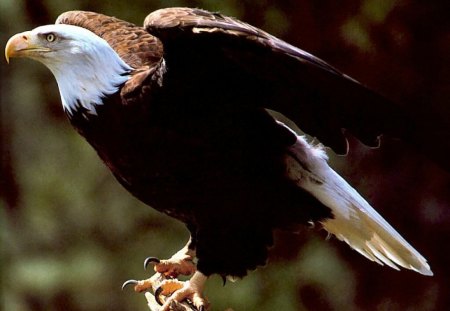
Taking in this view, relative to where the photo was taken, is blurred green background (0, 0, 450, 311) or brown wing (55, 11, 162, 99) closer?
brown wing (55, 11, 162, 99)

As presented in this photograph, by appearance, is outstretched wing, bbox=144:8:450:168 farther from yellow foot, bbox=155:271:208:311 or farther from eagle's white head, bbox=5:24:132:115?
yellow foot, bbox=155:271:208:311

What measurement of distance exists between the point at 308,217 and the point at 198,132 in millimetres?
365

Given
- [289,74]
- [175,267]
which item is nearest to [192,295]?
[175,267]

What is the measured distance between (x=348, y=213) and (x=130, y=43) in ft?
2.05

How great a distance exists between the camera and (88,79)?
1998mm

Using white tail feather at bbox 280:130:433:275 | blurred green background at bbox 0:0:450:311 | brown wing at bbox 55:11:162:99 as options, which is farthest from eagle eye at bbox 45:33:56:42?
blurred green background at bbox 0:0:450:311

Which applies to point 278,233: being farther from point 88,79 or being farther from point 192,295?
point 88,79

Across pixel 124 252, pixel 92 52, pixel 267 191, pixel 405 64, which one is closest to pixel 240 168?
pixel 267 191

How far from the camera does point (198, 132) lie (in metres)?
2.03

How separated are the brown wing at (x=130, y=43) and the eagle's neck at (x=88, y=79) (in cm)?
4

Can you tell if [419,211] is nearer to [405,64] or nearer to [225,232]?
[405,64]

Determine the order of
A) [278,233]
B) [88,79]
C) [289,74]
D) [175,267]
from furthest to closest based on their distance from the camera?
[278,233], [175,267], [88,79], [289,74]

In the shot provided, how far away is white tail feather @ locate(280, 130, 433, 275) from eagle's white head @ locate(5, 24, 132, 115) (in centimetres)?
43

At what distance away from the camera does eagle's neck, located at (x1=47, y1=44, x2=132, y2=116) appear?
6.55 feet
